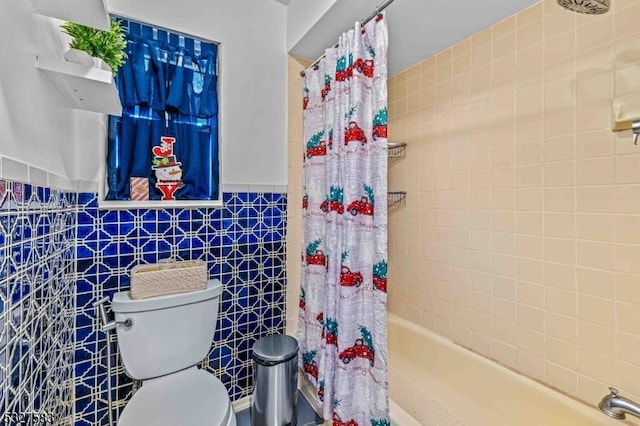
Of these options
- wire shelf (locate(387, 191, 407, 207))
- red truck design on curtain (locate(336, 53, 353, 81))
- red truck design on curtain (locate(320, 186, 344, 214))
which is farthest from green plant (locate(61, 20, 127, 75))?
wire shelf (locate(387, 191, 407, 207))

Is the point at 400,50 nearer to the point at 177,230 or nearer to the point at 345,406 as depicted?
the point at 177,230

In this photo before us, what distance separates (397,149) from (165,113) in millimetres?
1472

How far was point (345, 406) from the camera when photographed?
4.50ft

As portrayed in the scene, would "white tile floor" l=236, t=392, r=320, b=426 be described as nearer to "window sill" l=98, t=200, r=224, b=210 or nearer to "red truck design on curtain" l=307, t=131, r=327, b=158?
"window sill" l=98, t=200, r=224, b=210

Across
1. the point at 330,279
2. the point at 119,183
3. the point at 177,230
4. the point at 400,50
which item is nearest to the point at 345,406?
the point at 330,279

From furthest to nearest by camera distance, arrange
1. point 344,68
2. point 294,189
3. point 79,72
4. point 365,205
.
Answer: point 294,189
point 344,68
point 365,205
point 79,72

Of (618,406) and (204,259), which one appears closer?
(618,406)

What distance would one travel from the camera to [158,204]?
1.56 metres

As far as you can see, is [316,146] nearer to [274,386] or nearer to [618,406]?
[274,386]

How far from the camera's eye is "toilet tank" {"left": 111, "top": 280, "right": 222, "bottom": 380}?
1.31 m

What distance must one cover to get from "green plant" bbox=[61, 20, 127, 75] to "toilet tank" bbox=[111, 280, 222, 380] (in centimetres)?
94

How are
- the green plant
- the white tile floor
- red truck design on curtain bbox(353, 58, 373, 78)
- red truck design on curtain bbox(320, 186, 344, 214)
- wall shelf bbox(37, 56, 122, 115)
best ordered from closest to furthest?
wall shelf bbox(37, 56, 122, 115), the green plant, red truck design on curtain bbox(353, 58, 373, 78), red truck design on curtain bbox(320, 186, 344, 214), the white tile floor

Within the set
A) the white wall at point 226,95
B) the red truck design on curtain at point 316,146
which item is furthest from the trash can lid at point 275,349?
the red truck design on curtain at point 316,146

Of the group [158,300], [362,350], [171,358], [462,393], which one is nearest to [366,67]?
[362,350]
